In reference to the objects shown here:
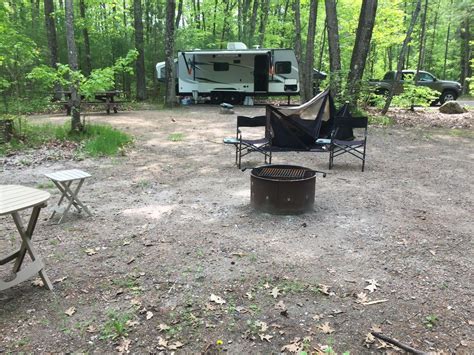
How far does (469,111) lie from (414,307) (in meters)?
14.5

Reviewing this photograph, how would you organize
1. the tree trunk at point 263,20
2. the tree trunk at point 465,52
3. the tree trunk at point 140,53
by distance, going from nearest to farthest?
the tree trunk at point 140,53 → the tree trunk at point 263,20 → the tree trunk at point 465,52

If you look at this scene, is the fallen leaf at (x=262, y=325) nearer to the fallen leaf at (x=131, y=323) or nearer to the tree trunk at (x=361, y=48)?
the fallen leaf at (x=131, y=323)

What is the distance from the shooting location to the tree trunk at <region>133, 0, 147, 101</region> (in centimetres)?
1827

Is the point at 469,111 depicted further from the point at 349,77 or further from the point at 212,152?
the point at 212,152

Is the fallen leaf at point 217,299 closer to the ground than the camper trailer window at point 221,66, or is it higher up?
closer to the ground

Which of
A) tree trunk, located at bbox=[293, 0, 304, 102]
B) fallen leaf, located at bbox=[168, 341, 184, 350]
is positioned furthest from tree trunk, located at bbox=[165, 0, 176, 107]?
fallen leaf, located at bbox=[168, 341, 184, 350]

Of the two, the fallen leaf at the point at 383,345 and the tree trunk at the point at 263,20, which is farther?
the tree trunk at the point at 263,20

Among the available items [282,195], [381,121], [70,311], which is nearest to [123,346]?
[70,311]

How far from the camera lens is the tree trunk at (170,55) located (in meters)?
15.7

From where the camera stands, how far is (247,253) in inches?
151

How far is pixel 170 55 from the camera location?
635 inches

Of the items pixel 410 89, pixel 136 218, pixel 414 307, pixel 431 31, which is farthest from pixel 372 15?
pixel 431 31

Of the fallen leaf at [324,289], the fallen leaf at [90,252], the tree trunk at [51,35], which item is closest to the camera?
the fallen leaf at [324,289]

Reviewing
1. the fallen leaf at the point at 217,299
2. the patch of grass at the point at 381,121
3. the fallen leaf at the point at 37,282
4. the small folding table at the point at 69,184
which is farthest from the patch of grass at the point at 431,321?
the patch of grass at the point at 381,121
